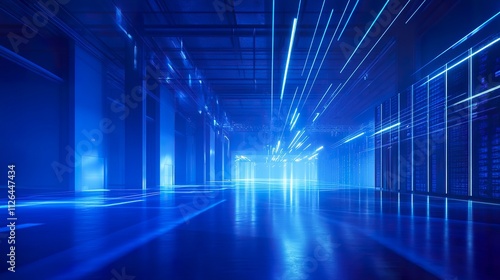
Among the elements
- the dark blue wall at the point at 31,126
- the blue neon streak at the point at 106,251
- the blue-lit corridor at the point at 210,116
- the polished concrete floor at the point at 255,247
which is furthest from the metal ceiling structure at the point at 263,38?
the blue neon streak at the point at 106,251

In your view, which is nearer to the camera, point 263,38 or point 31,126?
point 263,38

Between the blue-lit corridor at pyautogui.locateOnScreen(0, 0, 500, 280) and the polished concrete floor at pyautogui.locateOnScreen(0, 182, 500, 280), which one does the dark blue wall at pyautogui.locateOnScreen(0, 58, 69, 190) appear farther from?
the polished concrete floor at pyautogui.locateOnScreen(0, 182, 500, 280)

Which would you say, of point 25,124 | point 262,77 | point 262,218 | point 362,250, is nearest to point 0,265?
point 362,250

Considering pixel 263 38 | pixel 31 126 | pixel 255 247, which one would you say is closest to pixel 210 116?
pixel 263 38

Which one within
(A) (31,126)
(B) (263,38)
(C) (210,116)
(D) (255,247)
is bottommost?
(D) (255,247)

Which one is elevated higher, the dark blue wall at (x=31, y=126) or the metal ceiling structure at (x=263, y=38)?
the metal ceiling structure at (x=263, y=38)

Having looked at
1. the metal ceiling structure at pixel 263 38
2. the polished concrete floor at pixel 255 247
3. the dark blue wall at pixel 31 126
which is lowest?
the polished concrete floor at pixel 255 247

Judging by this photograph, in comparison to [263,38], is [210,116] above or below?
below

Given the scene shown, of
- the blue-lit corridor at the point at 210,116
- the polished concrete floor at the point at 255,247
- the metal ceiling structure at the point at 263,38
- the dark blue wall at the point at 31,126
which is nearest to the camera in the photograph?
the polished concrete floor at the point at 255,247

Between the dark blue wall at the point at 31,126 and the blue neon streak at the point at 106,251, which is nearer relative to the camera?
the blue neon streak at the point at 106,251

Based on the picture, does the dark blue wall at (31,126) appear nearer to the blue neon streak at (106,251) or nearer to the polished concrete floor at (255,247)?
the polished concrete floor at (255,247)

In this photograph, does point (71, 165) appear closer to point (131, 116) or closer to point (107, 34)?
point (131, 116)

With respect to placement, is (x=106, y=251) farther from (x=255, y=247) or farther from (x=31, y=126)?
(x=31, y=126)

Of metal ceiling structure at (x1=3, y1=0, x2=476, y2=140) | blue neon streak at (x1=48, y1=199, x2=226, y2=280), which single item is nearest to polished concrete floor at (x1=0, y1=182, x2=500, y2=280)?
blue neon streak at (x1=48, y1=199, x2=226, y2=280)
